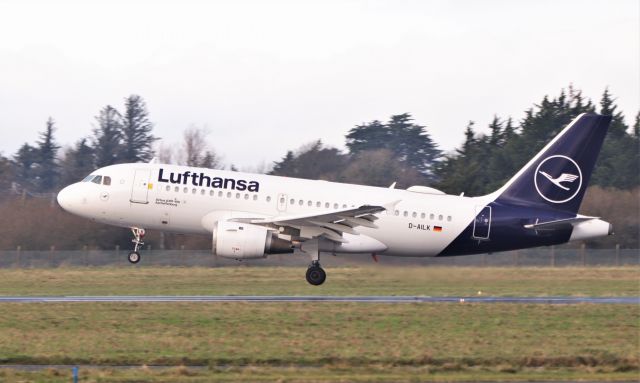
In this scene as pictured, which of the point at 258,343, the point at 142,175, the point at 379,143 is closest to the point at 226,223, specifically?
the point at 142,175

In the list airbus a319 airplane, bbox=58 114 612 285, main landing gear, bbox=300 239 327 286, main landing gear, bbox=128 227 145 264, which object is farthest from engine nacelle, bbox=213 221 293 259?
main landing gear, bbox=128 227 145 264

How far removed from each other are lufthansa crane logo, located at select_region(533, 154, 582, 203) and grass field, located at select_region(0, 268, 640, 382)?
11.5ft

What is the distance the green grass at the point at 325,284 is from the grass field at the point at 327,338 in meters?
0.14

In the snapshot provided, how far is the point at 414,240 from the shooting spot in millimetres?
34125

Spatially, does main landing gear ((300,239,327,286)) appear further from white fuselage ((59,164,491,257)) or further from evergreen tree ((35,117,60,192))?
evergreen tree ((35,117,60,192))

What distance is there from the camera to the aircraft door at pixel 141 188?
33.5 m

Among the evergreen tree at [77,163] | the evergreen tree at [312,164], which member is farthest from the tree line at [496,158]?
the evergreen tree at [77,163]

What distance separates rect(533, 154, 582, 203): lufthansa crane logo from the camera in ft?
114

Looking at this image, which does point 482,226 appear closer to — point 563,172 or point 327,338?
point 563,172

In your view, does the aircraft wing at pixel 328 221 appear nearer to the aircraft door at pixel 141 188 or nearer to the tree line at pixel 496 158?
the aircraft door at pixel 141 188

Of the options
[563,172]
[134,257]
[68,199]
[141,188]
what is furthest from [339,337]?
[68,199]

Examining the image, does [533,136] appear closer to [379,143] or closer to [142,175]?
[379,143]

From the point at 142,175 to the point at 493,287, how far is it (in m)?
13.6

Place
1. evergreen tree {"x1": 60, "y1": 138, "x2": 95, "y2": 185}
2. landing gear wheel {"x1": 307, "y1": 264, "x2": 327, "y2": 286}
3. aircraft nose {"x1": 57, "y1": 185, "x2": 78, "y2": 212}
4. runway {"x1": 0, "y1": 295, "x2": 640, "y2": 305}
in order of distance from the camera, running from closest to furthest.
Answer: runway {"x1": 0, "y1": 295, "x2": 640, "y2": 305} → landing gear wheel {"x1": 307, "y1": 264, "x2": 327, "y2": 286} → aircraft nose {"x1": 57, "y1": 185, "x2": 78, "y2": 212} → evergreen tree {"x1": 60, "y1": 138, "x2": 95, "y2": 185}
